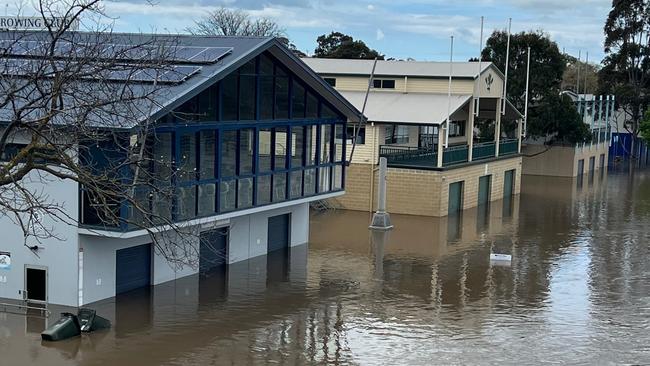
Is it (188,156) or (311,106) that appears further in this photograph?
(311,106)

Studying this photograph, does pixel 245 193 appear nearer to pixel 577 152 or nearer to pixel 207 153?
pixel 207 153

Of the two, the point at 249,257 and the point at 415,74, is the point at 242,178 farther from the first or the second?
the point at 415,74

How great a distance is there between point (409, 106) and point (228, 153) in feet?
63.6

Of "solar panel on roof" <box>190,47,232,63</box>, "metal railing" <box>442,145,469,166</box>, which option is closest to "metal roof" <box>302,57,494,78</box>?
"metal railing" <box>442,145,469,166</box>

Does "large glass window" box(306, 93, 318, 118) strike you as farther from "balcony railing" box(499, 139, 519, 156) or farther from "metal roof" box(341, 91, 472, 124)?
"balcony railing" box(499, 139, 519, 156)

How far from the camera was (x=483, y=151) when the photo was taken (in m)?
46.0

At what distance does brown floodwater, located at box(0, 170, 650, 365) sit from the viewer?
1898 cm

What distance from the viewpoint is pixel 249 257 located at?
28.7 m

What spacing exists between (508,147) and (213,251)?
26.8 meters

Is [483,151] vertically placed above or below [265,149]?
below

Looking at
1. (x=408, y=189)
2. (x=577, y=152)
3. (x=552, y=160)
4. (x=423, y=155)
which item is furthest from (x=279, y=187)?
(x=577, y=152)

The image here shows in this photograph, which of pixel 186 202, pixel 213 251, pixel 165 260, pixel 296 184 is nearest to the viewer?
pixel 186 202

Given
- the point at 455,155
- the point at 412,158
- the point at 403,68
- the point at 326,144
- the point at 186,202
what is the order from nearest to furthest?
the point at 186,202, the point at 326,144, the point at 412,158, the point at 455,155, the point at 403,68

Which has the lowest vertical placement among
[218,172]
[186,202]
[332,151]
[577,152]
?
[577,152]
